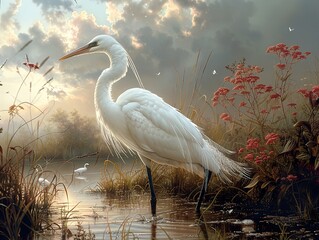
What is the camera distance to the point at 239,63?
6965mm

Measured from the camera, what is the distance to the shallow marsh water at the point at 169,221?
5.08 meters

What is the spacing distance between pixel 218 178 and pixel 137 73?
71.3 inches

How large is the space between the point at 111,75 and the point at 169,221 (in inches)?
72.5

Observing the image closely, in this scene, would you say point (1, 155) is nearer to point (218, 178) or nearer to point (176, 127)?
point (176, 127)

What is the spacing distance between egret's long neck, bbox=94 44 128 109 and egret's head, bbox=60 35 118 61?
0.09 meters

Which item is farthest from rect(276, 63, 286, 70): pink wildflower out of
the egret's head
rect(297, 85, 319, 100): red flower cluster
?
the egret's head

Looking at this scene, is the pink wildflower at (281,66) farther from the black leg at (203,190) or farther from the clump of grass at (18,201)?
the clump of grass at (18,201)

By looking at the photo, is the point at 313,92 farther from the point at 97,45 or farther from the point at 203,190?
the point at 97,45

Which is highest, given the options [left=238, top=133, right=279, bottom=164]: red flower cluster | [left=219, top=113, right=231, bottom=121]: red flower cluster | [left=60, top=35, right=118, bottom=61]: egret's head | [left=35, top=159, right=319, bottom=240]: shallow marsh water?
[left=60, top=35, right=118, bottom=61]: egret's head

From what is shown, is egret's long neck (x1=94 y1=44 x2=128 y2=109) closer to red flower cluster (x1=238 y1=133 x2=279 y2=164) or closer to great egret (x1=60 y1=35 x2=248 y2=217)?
great egret (x1=60 y1=35 x2=248 y2=217)

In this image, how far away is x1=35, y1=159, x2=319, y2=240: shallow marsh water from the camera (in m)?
5.08

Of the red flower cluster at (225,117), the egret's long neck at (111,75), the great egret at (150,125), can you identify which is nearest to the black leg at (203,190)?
the great egret at (150,125)

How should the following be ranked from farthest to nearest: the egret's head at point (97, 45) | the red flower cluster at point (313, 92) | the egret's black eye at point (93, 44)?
the egret's black eye at point (93, 44)
the egret's head at point (97, 45)
the red flower cluster at point (313, 92)

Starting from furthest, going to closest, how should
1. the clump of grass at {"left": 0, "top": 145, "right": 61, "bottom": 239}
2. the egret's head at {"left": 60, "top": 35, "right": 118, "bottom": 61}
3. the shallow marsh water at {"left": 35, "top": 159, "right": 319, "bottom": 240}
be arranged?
the egret's head at {"left": 60, "top": 35, "right": 118, "bottom": 61} → the shallow marsh water at {"left": 35, "top": 159, "right": 319, "bottom": 240} → the clump of grass at {"left": 0, "top": 145, "right": 61, "bottom": 239}
